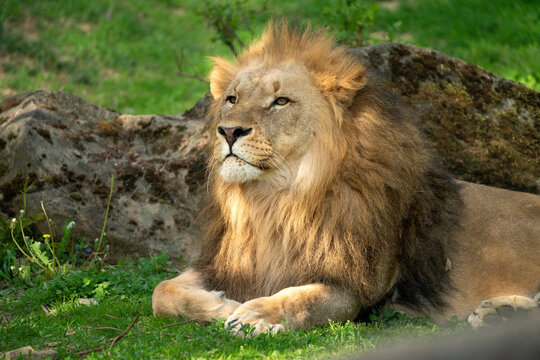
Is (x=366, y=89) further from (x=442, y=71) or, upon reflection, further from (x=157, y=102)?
(x=157, y=102)

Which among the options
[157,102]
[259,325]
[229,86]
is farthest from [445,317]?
[157,102]

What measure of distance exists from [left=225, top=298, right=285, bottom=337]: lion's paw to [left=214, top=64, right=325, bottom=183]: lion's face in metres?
0.72

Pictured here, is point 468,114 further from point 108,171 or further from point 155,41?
point 155,41

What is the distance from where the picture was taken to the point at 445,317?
4375mm

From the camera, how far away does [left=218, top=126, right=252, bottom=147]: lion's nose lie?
4023mm

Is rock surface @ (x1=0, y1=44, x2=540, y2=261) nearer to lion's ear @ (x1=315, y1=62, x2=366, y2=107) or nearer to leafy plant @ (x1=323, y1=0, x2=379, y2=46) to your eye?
leafy plant @ (x1=323, y1=0, x2=379, y2=46)

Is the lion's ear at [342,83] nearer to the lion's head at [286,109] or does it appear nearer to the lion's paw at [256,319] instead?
the lion's head at [286,109]

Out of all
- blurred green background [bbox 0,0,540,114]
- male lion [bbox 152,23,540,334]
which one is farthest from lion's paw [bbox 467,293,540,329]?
blurred green background [bbox 0,0,540,114]

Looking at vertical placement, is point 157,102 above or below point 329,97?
below

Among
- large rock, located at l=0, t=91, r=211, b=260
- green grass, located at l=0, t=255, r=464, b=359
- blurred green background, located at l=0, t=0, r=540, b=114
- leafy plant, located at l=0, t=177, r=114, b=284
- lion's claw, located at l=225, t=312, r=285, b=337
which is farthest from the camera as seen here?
blurred green background, located at l=0, t=0, r=540, b=114

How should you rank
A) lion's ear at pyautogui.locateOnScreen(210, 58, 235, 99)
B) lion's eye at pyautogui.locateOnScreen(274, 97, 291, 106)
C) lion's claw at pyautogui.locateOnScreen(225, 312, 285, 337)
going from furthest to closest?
1. lion's ear at pyautogui.locateOnScreen(210, 58, 235, 99)
2. lion's eye at pyautogui.locateOnScreen(274, 97, 291, 106)
3. lion's claw at pyautogui.locateOnScreen(225, 312, 285, 337)

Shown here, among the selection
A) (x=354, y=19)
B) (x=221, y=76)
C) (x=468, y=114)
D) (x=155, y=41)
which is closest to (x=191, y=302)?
(x=221, y=76)

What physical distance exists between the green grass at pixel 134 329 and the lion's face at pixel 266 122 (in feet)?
3.02

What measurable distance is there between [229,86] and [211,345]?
1.68 metres
